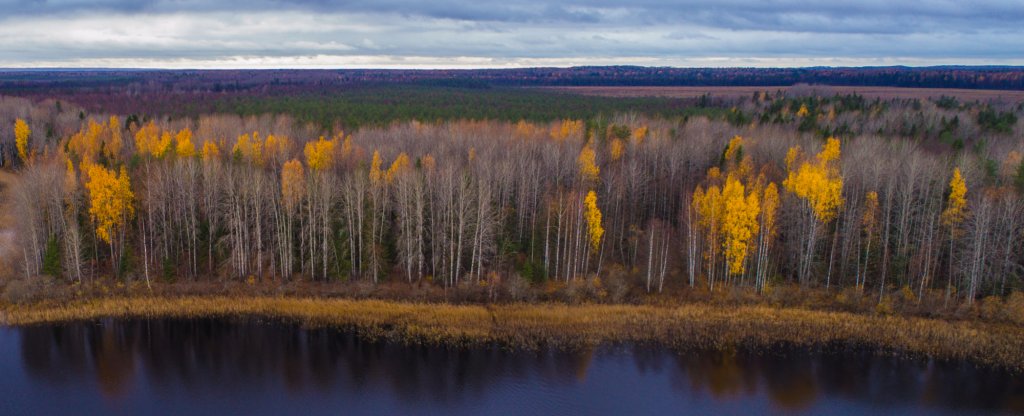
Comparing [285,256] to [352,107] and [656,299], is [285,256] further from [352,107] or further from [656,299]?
[352,107]

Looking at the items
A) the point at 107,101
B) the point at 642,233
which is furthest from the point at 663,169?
the point at 107,101

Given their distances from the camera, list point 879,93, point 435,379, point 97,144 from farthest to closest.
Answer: point 879,93, point 97,144, point 435,379

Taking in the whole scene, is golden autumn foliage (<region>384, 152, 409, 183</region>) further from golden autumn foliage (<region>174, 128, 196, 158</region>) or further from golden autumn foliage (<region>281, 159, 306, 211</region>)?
golden autumn foliage (<region>174, 128, 196, 158</region>)

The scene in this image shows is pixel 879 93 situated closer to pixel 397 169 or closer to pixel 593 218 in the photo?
pixel 593 218

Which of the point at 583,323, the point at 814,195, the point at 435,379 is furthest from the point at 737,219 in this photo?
the point at 435,379

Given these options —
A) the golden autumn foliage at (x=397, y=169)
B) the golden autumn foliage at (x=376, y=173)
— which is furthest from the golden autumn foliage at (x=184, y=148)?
the golden autumn foliage at (x=397, y=169)

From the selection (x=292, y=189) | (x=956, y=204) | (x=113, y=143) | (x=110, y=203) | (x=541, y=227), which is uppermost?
(x=113, y=143)

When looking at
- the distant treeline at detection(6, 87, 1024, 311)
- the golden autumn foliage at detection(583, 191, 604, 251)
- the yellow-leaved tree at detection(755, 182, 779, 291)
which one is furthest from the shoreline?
the golden autumn foliage at detection(583, 191, 604, 251)
